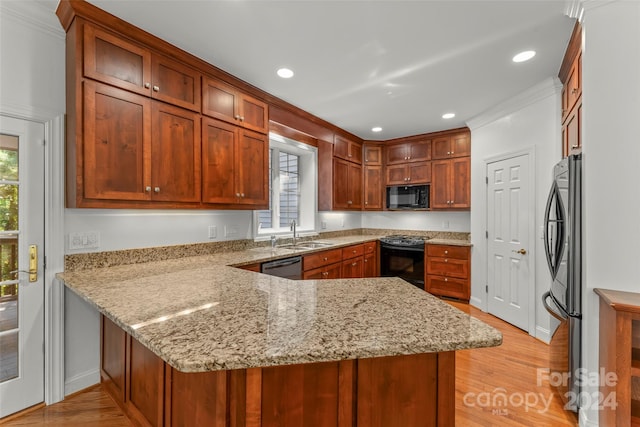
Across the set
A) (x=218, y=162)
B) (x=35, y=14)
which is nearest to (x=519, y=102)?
(x=218, y=162)

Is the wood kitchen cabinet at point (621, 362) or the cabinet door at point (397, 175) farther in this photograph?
the cabinet door at point (397, 175)

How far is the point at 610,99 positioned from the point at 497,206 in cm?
205

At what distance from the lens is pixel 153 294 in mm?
1460

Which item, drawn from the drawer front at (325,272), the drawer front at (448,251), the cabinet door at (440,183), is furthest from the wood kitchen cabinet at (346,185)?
the drawer front at (448,251)

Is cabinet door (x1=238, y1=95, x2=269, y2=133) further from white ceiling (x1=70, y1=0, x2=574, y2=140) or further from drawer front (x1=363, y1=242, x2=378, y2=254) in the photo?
drawer front (x1=363, y1=242, x2=378, y2=254)

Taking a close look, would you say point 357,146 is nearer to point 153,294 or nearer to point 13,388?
point 153,294

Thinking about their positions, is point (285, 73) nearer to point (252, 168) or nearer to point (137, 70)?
point (252, 168)

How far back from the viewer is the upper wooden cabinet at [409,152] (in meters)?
4.72

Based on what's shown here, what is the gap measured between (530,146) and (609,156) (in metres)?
1.59

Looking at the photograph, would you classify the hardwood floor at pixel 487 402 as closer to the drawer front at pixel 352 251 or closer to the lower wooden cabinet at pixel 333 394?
the lower wooden cabinet at pixel 333 394

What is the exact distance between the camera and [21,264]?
1.87m

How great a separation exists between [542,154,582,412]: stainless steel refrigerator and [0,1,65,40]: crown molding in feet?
11.3

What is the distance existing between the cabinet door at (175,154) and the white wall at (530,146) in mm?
3276

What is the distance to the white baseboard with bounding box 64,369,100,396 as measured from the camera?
2.04 metres
